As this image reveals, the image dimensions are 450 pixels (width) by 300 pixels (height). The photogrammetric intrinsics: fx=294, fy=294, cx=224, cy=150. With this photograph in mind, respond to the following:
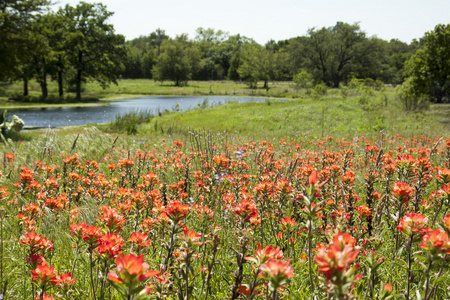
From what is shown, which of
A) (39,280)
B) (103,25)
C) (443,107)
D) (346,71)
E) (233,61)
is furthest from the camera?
(233,61)

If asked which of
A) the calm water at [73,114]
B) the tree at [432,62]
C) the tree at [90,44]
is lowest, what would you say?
the calm water at [73,114]

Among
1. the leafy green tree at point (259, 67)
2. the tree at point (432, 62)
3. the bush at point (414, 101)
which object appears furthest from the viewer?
the leafy green tree at point (259, 67)

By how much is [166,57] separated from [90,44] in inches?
1241

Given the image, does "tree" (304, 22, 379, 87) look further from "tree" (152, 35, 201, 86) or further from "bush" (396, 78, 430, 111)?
"bush" (396, 78, 430, 111)

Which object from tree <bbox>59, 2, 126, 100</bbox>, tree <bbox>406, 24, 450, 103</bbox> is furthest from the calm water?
tree <bbox>406, 24, 450, 103</bbox>

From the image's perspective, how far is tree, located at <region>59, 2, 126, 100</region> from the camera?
1791 inches

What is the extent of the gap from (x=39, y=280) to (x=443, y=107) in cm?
2592

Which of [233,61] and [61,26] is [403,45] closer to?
[233,61]

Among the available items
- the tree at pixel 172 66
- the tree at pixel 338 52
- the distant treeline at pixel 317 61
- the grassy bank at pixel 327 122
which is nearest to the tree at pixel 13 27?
the grassy bank at pixel 327 122

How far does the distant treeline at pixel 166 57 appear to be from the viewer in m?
18.9

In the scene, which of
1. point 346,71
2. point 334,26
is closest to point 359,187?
point 346,71

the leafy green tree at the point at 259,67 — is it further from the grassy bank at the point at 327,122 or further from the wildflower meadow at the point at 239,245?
the wildflower meadow at the point at 239,245

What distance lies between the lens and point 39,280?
1.32 meters

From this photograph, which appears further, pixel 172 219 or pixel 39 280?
pixel 172 219
